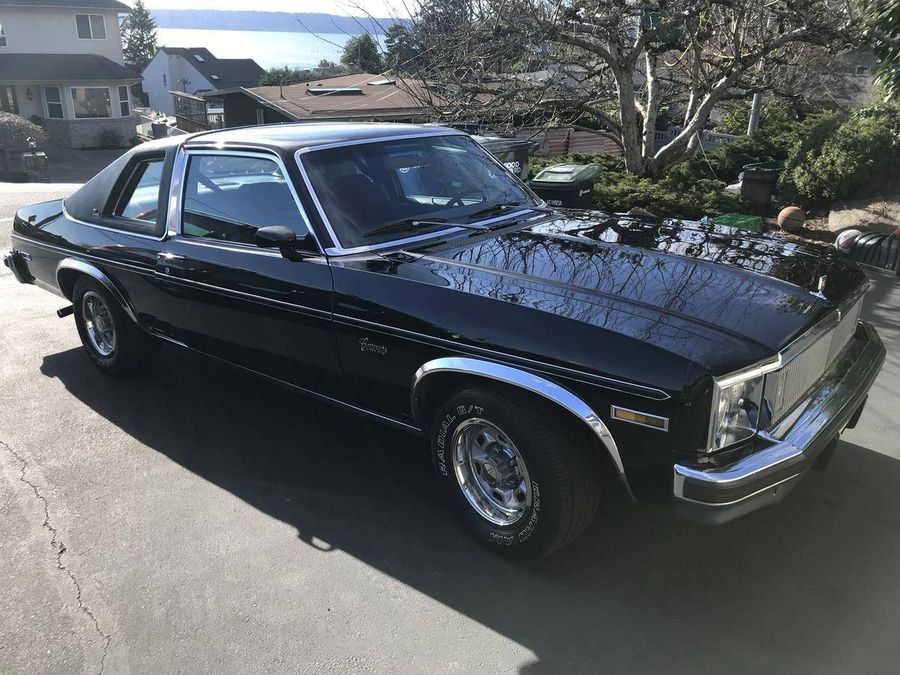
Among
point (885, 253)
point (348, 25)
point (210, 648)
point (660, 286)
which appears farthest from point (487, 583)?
point (348, 25)

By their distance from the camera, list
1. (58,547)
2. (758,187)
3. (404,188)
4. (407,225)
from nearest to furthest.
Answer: (58,547) < (407,225) < (404,188) < (758,187)

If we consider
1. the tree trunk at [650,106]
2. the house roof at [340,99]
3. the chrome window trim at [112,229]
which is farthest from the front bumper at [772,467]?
the house roof at [340,99]

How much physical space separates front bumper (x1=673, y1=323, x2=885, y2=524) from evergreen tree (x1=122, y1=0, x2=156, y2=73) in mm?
96990

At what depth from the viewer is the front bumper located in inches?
100

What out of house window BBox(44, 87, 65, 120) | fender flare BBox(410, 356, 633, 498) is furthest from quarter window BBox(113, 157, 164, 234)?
house window BBox(44, 87, 65, 120)

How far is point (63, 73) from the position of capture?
36.6 m

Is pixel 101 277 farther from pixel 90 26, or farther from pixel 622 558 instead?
pixel 90 26

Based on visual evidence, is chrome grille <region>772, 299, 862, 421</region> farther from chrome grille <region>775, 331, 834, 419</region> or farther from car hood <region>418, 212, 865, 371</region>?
car hood <region>418, 212, 865, 371</region>

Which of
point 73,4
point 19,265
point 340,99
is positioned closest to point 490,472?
point 19,265

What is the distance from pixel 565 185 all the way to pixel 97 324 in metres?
5.40

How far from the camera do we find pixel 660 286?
10.1 ft

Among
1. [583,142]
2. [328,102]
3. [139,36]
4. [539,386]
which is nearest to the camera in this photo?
[539,386]

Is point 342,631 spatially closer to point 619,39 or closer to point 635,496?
point 635,496

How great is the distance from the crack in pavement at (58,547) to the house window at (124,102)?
1581 inches
